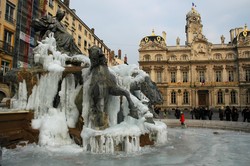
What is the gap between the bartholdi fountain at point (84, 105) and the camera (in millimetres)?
4691

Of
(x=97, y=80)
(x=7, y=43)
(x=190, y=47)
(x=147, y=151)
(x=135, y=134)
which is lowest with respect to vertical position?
(x=147, y=151)

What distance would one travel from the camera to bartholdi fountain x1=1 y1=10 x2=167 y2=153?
469 cm

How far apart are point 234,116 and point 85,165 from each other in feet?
41.2

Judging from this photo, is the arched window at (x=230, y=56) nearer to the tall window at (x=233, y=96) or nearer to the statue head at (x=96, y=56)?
the tall window at (x=233, y=96)

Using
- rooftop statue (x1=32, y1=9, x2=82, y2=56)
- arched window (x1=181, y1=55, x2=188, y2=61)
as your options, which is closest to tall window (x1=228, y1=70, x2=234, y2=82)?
arched window (x1=181, y1=55, x2=188, y2=61)

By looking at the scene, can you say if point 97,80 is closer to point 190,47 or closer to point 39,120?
point 39,120

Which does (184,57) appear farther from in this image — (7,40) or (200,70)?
(7,40)

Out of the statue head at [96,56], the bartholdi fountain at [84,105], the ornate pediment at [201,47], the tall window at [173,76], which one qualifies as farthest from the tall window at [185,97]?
the statue head at [96,56]

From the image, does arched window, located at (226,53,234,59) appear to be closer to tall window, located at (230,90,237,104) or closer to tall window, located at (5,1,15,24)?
tall window, located at (230,90,237,104)

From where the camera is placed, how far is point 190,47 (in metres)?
46.2

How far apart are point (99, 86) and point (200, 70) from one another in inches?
1724

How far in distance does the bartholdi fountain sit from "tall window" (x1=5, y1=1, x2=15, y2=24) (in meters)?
15.8

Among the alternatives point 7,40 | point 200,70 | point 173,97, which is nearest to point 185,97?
point 173,97

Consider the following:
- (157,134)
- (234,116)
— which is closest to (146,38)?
(234,116)
